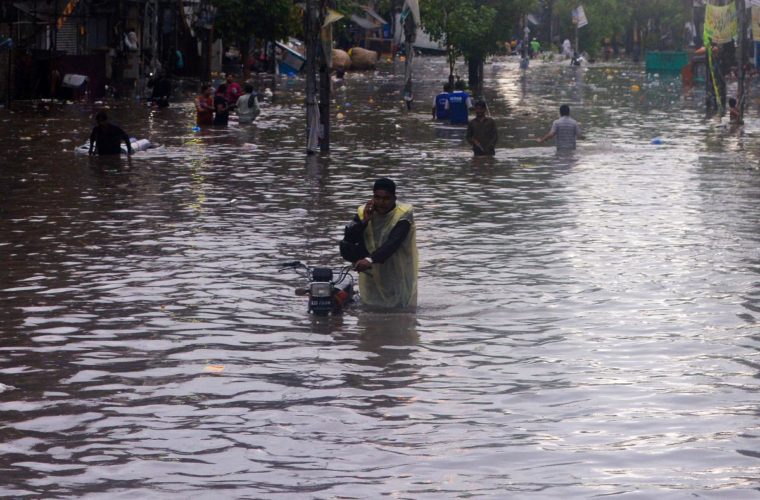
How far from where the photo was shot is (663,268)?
48.9ft

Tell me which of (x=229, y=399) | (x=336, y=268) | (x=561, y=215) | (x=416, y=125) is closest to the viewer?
(x=229, y=399)

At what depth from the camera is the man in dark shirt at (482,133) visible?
2677 cm

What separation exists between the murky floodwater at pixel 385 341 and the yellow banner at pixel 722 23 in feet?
42.8

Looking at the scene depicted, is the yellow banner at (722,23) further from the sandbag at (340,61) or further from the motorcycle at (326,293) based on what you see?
the sandbag at (340,61)

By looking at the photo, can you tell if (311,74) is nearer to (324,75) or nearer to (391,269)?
(324,75)

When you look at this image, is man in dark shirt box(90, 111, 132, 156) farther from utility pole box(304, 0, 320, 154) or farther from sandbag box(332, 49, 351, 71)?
sandbag box(332, 49, 351, 71)

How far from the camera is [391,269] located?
12508mm

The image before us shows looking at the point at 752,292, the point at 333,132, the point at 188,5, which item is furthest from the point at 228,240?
the point at 188,5

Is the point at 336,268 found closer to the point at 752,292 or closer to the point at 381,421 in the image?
the point at 752,292

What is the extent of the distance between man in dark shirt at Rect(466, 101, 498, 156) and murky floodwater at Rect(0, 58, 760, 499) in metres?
2.31

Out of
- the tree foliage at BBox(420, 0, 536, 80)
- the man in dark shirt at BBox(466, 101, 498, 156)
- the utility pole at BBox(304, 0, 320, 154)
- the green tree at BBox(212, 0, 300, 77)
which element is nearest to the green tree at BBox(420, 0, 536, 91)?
the tree foliage at BBox(420, 0, 536, 80)

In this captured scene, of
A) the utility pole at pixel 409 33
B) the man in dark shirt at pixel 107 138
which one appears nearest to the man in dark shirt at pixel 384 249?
the man in dark shirt at pixel 107 138

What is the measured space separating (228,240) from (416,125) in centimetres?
1944

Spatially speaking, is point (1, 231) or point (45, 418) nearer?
point (45, 418)
